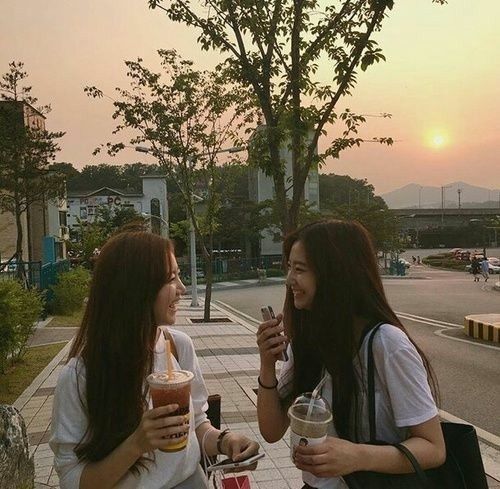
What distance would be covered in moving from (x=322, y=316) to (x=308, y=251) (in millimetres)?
205

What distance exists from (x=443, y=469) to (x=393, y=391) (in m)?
0.25

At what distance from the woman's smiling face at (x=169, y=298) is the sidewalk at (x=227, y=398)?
266 cm

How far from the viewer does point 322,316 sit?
1.74m

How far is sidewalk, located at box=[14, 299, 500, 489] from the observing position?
4.23 meters

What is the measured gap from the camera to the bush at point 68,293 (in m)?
14.7

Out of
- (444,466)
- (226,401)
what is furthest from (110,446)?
(226,401)

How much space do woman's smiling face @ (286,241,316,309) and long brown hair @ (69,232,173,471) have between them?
0.40m

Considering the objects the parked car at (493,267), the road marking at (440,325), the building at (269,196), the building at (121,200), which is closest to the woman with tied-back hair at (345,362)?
the road marking at (440,325)

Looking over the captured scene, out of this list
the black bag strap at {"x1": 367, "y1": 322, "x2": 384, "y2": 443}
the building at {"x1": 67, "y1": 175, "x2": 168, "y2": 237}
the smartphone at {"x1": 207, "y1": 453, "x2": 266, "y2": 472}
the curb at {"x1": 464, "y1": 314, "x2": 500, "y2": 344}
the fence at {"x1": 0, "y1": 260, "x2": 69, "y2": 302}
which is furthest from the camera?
the building at {"x1": 67, "y1": 175, "x2": 168, "y2": 237}

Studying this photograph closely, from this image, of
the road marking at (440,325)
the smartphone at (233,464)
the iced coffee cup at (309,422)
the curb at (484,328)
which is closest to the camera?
the iced coffee cup at (309,422)

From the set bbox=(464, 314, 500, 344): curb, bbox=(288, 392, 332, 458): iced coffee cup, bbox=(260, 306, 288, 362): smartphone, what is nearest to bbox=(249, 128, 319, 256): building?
bbox=(464, 314, 500, 344): curb

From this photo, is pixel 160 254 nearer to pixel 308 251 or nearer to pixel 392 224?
pixel 308 251

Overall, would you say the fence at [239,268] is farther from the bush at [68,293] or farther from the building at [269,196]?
the bush at [68,293]

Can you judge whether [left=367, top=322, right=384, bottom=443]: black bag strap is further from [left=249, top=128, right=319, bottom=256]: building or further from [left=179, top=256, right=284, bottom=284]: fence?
[left=249, top=128, right=319, bottom=256]: building
